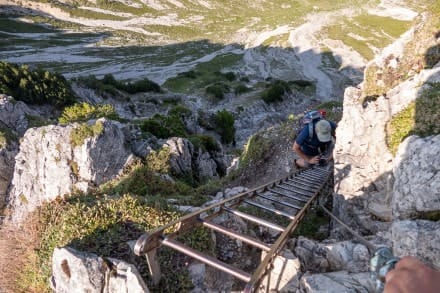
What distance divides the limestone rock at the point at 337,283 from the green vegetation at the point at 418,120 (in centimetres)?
436

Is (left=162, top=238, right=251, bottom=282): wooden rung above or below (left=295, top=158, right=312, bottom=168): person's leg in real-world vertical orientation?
above

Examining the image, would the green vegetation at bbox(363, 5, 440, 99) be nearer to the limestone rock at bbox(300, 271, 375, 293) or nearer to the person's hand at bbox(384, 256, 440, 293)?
the limestone rock at bbox(300, 271, 375, 293)

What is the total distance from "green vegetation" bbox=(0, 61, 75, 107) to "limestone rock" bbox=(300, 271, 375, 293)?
4429cm

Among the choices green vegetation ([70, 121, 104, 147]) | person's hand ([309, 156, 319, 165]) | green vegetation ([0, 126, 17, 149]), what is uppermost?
person's hand ([309, 156, 319, 165])

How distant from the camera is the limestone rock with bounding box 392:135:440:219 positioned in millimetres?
6812

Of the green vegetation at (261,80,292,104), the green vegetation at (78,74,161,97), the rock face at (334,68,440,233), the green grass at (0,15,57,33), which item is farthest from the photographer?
the green grass at (0,15,57,33)

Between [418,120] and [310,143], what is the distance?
4800 millimetres

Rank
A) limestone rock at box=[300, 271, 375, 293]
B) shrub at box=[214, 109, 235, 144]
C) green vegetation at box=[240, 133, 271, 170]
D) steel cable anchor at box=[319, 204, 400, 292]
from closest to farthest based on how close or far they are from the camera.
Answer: steel cable anchor at box=[319, 204, 400, 292] < limestone rock at box=[300, 271, 375, 293] < green vegetation at box=[240, 133, 271, 170] < shrub at box=[214, 109, 235, 144]

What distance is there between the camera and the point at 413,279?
2568mm

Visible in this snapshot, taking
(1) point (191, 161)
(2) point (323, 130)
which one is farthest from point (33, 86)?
(2) point (323, 130)

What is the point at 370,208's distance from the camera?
907cm

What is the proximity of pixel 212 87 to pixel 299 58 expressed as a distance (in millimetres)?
38985

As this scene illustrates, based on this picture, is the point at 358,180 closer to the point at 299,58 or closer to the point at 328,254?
the point at 328,254

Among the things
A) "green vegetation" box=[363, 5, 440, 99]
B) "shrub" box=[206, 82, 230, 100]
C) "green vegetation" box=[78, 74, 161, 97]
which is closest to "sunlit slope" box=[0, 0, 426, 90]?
"green vegetation" box=[78, 74, 161, 97]
